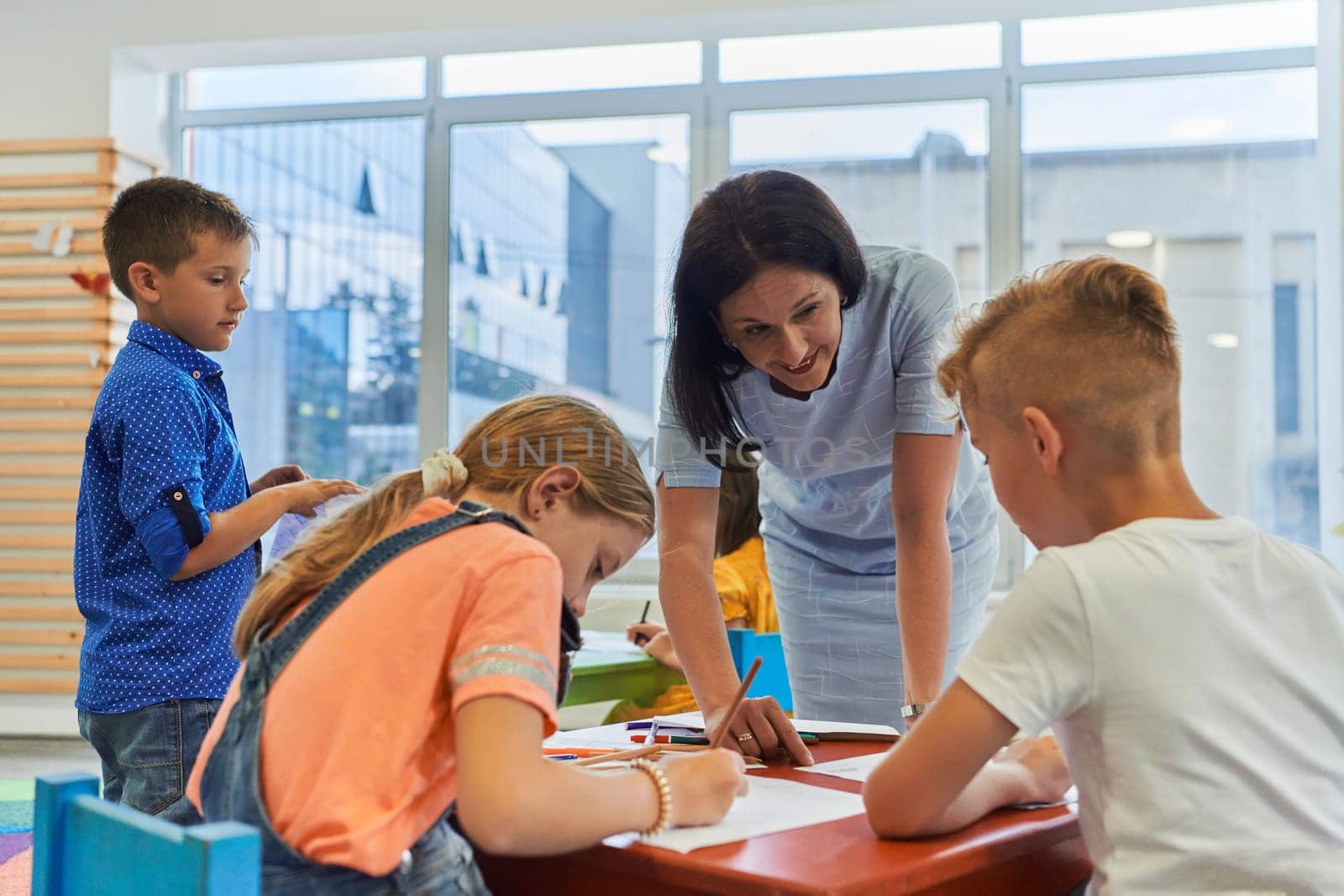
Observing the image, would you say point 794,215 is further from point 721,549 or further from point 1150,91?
point 1150,91

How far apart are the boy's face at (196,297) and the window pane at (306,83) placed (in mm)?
3664

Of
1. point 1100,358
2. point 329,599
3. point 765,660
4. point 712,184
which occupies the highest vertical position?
point 712,184

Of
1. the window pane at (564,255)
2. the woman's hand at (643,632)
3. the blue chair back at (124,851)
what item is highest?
the window pane at (564,255)

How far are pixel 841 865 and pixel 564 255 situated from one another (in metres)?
4.55

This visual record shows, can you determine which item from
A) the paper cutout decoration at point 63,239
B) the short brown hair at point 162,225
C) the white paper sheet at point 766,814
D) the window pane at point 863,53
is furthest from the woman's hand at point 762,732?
the paper cutout decoration at point 63,239

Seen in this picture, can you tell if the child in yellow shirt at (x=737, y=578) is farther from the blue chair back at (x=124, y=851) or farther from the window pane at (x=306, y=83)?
the window pane at (x=306, y=83)

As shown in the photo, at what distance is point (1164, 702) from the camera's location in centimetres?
100

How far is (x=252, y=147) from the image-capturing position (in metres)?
5.70

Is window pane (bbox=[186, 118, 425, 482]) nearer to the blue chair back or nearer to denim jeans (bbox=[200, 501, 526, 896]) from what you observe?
denim jeans (bbox=[200, 501, 526, 896])

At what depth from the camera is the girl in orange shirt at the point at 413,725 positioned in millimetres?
943

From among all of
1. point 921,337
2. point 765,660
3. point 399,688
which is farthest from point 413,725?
point 765,660

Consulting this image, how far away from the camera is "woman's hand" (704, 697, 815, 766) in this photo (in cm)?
146

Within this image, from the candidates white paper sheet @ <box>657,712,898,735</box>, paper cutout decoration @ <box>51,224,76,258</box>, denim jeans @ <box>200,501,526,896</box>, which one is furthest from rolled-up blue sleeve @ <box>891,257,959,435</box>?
paper cutout decoration @ <box>51,224,76,258</box>

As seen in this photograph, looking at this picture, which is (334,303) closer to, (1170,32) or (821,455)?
(1170,32)
